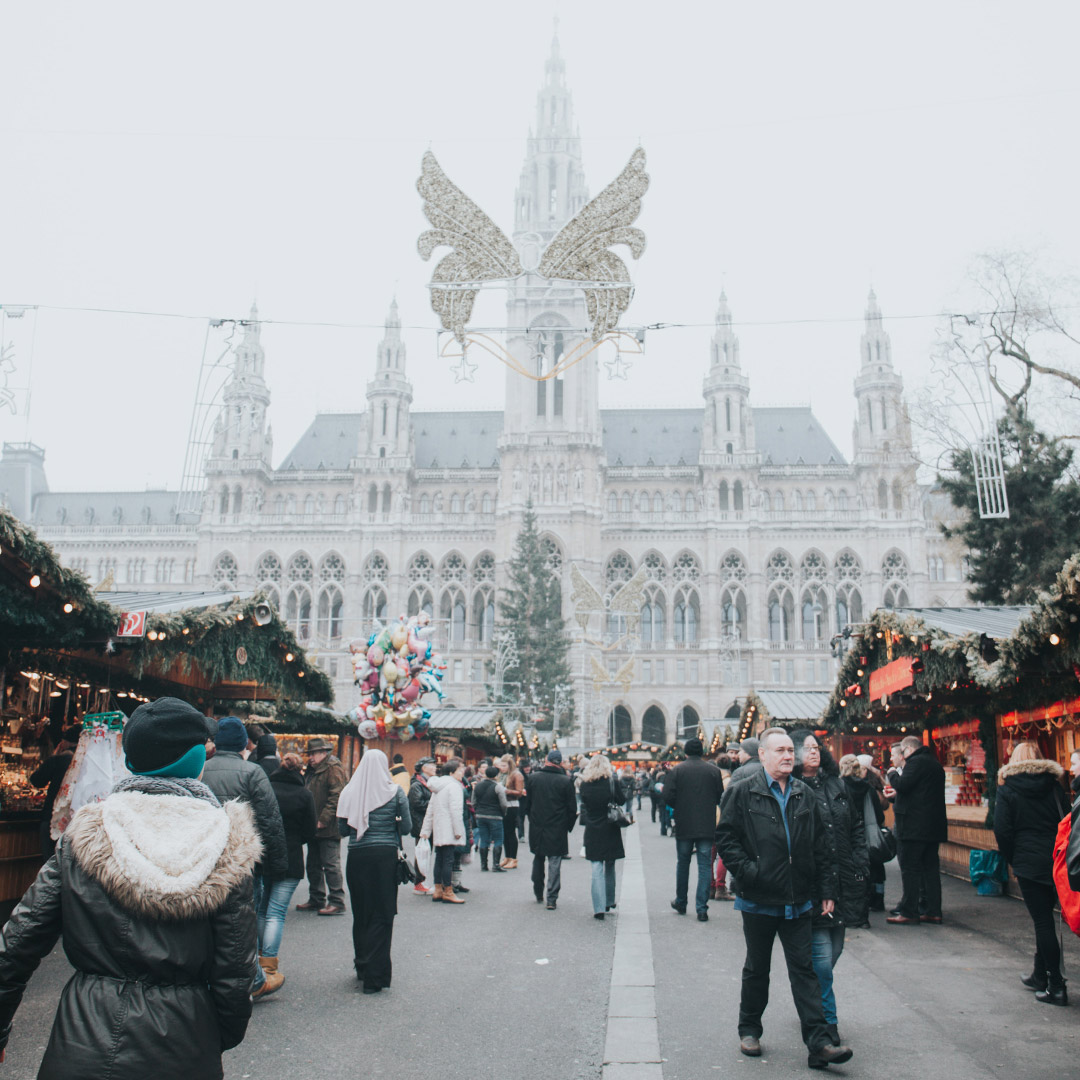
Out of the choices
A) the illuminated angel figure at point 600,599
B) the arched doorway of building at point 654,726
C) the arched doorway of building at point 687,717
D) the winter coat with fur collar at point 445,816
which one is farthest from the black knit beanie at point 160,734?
the arched doorway of building at point 654,726

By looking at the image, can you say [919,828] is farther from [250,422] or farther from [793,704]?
[250,422]

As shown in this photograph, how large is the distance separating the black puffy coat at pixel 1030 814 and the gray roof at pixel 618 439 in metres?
51.0

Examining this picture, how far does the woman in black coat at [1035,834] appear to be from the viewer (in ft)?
18.2

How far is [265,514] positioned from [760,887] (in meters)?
52.0

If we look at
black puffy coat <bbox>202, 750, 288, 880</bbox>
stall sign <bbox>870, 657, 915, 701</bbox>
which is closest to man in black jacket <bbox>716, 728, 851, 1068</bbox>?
black puffy coat <bbox>202, 750, 288, 880</bbox>

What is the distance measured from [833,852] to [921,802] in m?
3.80

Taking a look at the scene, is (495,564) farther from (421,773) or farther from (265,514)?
(421,773)

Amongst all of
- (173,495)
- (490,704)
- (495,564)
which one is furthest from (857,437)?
(173,495)

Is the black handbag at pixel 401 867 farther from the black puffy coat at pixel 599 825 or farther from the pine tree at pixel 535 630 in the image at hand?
the pine tree at pixel 535 630

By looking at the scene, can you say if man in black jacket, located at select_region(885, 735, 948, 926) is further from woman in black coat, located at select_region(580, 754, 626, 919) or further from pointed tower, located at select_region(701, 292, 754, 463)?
pointed tower, located at select_region(701, 292, 754, 463)

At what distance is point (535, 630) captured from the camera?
46438mm

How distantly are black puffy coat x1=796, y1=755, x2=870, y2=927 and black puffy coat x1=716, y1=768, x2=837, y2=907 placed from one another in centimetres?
22

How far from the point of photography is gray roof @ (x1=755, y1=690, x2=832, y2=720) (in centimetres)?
1645

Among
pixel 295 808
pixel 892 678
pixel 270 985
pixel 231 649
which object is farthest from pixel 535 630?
pixel 270 985
